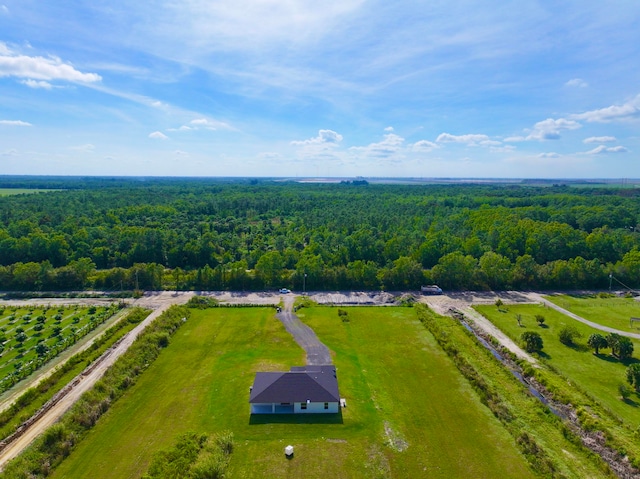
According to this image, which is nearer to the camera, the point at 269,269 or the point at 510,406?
the point at 510,406

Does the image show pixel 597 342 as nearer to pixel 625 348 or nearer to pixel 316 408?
pixel 625 348

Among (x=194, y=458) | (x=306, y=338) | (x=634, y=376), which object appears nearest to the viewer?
(x=194, y=458)

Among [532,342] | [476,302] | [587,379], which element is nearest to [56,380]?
[532,342]

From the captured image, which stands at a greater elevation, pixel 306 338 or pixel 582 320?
pixel 582 320

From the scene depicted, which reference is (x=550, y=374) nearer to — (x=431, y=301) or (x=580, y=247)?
(x=431, y=301)

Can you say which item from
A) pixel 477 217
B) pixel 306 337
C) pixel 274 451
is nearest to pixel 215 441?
pixel 274 451

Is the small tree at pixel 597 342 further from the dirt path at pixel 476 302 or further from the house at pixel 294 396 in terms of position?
the house at pixel 294 396
